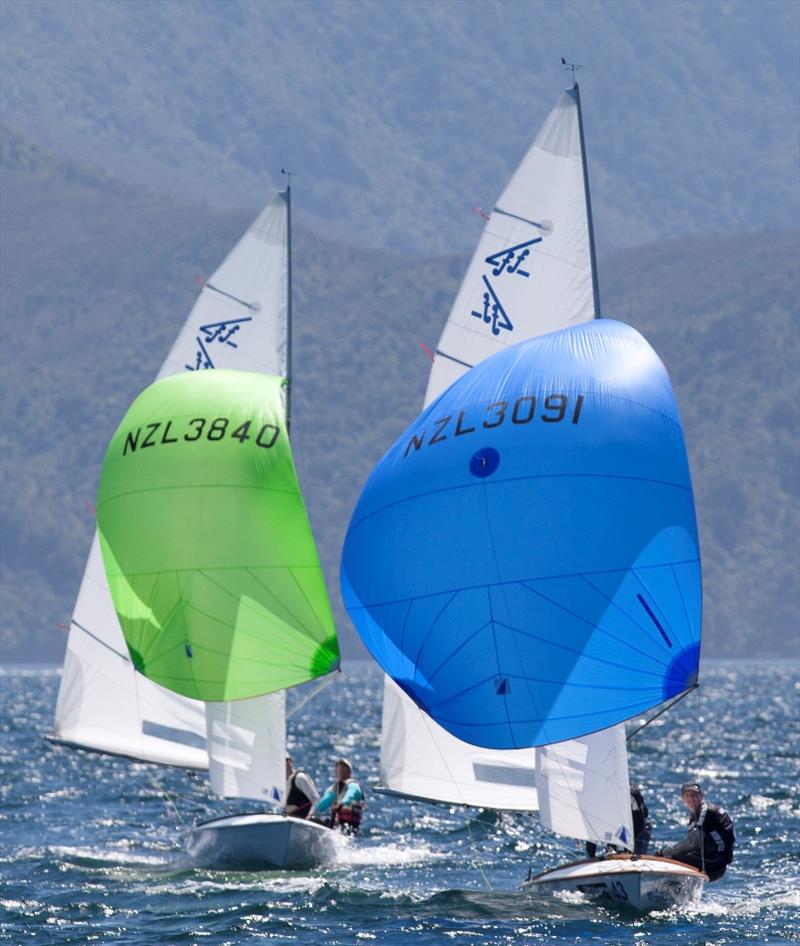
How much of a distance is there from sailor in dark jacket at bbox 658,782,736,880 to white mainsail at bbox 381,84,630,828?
1.97 meters

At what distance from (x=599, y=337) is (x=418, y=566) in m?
2.98

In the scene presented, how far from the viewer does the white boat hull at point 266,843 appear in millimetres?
24547

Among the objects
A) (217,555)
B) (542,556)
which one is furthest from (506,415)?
(217,555)

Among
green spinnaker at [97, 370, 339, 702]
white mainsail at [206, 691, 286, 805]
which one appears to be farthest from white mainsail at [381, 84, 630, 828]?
white mainsail at [206, 691, 286, 805]

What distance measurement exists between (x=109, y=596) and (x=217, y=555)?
3669 millimetres

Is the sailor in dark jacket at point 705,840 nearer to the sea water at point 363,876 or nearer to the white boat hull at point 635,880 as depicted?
the sea water at point 363,876

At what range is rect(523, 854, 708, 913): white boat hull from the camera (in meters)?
20.5

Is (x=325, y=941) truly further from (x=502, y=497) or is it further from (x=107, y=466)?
(x=107, y=466)

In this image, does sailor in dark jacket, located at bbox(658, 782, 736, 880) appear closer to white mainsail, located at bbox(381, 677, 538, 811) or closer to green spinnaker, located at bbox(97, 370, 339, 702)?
white mainsail, located at bbox(381, 677, 538, 811)

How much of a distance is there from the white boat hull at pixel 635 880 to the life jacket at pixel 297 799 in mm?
5842

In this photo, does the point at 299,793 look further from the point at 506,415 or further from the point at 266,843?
the point at 506,415

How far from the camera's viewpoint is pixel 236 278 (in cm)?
2822

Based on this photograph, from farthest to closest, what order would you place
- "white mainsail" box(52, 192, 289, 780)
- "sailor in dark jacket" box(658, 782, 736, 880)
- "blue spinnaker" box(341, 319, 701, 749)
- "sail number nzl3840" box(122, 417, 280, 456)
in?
"white mainsail" box(52, 192, 289, 780)
"sail number nzl3840" box(122, 417, 280, 456)
"sailor in dark jacket" box(658, 782, 736, 880)
"blue spinnaker" box(341, 319, 701, 749)

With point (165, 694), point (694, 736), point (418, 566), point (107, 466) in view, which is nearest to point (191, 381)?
point (107, 466)
